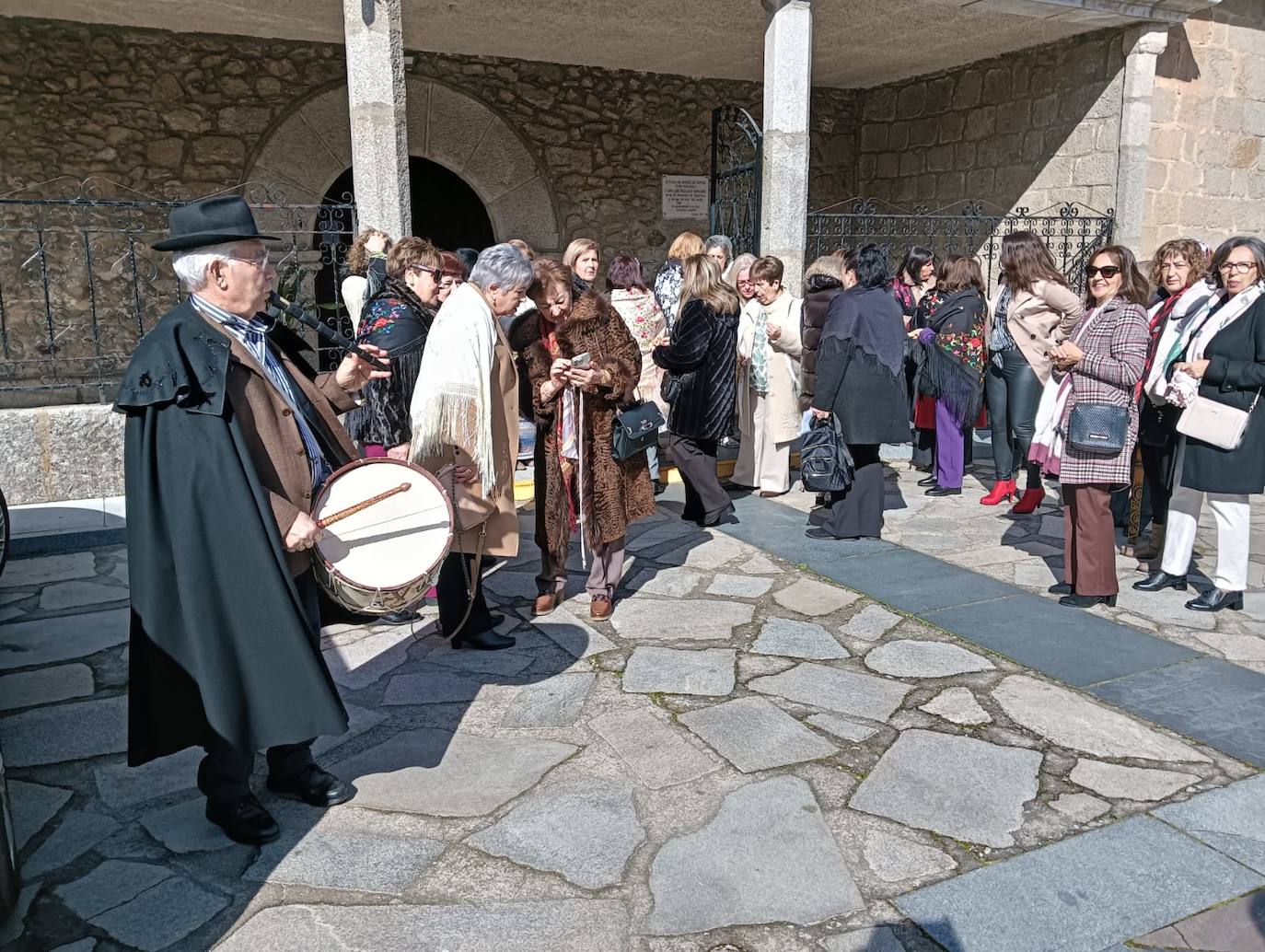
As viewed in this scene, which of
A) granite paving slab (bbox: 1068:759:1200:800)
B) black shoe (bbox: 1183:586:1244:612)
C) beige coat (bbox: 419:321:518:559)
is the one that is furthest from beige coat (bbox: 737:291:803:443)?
granite paving slab (bbox: 1068:759:1200:800)

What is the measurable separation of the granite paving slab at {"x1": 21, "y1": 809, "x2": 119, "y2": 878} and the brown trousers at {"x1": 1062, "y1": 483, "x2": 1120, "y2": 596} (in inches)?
159

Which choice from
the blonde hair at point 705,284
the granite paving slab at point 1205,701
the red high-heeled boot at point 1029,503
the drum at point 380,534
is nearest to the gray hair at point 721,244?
the blonde hair at point 705,284

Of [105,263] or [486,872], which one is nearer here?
[486,872]

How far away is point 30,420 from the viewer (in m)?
6.09

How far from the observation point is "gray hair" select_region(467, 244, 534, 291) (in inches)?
144

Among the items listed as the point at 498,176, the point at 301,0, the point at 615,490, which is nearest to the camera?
the point at 615,490

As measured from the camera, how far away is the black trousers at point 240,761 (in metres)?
2.68

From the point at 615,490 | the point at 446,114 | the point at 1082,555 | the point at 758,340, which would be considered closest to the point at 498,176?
the point at 446,114

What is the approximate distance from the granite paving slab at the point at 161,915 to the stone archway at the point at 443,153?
804 centimetres

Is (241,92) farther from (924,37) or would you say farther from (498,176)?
(924,37)

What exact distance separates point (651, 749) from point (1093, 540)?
2504mm

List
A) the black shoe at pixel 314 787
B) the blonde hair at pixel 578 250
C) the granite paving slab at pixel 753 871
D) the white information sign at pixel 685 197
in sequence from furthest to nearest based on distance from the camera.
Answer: the white information sign at pixel 685 197
the blonde hair at pixel 578 250
the black shoe at pixel 314 787
the granite paving slab at pixel 753 871

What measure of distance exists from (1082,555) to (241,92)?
8.32 meters

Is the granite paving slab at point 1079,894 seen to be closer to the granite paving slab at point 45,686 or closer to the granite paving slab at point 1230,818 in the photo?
the granite paving slab at point 1230,818
